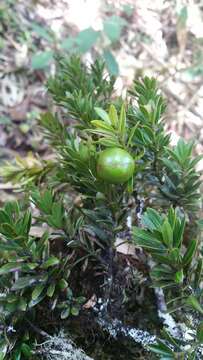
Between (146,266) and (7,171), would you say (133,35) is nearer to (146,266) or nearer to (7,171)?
(7,171)

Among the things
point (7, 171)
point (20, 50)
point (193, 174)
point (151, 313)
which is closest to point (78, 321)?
point (151, 313)

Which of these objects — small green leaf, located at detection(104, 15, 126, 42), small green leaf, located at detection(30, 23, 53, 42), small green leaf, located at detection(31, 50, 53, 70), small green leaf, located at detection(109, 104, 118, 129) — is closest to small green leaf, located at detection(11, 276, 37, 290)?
small green leaf, located at detection(109, 104, 118, 129)

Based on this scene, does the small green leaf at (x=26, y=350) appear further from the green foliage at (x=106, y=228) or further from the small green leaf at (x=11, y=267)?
the small green leaf at (x=11, y=267)

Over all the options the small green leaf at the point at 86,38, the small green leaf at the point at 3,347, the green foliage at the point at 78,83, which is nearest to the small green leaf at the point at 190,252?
the small green leaf at the point at 3,347

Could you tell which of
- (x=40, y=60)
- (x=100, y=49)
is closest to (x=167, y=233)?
(x=40, y=60)

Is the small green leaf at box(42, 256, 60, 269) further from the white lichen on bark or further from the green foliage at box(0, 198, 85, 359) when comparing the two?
the white lichen on bark

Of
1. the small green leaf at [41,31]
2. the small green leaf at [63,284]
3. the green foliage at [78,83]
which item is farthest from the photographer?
the small green leaf at [41,31]
